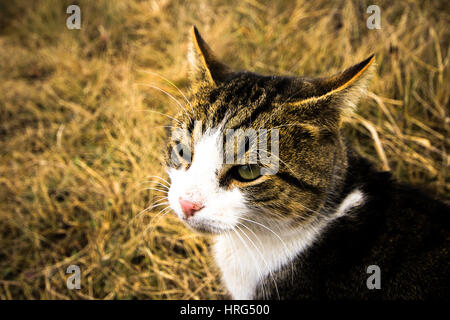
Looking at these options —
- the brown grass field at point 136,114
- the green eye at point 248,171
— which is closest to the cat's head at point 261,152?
the green eye at point 248,171

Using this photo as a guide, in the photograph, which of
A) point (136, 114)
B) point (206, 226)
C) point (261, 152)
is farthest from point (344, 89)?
point (136, 114)

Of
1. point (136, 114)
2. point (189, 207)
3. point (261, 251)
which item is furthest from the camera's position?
point (136, 114)

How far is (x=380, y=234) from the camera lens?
1518mm

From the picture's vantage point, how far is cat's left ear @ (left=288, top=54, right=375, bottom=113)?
4.44 ft

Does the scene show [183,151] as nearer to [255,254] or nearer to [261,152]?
[261,152]

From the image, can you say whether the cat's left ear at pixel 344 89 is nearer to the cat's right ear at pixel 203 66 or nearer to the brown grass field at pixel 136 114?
the cat's right ear at pixel 203 66

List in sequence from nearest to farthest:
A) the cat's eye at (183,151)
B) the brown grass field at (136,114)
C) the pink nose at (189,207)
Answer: the pink nose at (189,207)
the cat's eye at (183,151)
the brown grass field at (136,114)

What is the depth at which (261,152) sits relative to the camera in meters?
1.39

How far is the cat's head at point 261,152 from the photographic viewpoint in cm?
137

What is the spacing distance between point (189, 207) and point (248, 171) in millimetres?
273

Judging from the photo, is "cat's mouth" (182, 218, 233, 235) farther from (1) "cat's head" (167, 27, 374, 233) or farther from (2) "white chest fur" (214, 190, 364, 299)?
(2) "white chest fur" (214, 190, 364, 299)

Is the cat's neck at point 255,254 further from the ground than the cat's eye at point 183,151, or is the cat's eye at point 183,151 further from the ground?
the cat's eye at point 183,151

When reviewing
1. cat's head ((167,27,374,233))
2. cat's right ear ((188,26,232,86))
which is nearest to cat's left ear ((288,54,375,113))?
cat's head ((167,27,374,233))
